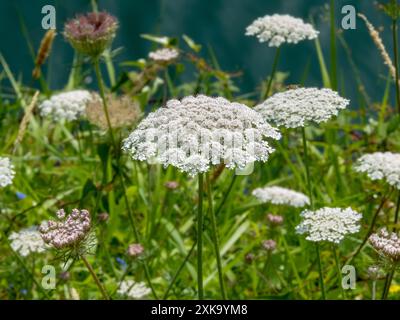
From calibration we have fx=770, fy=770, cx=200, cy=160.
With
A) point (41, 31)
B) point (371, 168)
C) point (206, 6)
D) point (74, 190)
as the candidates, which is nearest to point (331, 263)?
point (371, 168)

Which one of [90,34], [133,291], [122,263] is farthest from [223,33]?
[133,291]

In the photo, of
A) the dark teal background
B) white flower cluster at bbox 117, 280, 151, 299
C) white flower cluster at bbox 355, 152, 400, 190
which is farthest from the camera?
the dark teal background

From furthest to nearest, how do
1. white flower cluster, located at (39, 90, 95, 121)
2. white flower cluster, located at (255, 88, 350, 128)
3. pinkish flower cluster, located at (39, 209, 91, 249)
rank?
white flower cluster, located at (39, 90, 95, 121) < white flower cluster, located at (255, 88, 350, 128) < pinkish flower cluster, located at (39, 209, 91, 249)

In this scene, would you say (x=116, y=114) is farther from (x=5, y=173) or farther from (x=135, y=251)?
(x=5, y=173)

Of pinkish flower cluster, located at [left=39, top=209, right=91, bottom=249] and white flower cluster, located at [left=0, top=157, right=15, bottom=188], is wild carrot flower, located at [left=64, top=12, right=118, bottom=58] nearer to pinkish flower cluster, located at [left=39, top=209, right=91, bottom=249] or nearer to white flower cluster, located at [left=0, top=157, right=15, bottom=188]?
white flower cluster, located at [left=0, top=157, right=15, bottom=188]

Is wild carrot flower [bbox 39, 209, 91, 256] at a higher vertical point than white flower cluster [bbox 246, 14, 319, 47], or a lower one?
lower

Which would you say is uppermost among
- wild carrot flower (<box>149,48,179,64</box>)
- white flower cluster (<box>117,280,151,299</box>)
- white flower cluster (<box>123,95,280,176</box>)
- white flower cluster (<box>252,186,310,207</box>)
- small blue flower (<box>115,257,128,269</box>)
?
white flower cluster (<box>123,95,280,176</box>)

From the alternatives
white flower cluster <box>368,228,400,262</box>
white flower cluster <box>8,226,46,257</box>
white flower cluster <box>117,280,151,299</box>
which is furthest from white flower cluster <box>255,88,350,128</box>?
white flower cluster <box>8,226,46,257</box>
